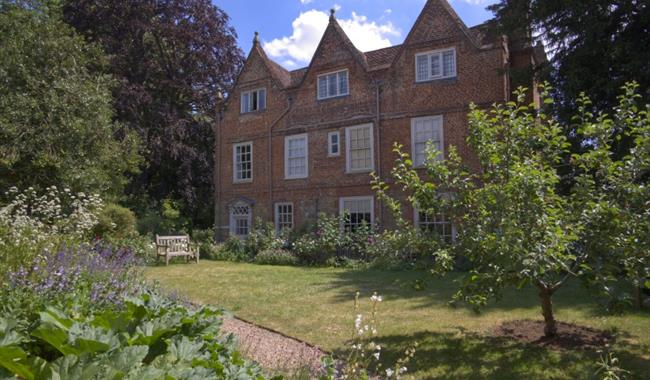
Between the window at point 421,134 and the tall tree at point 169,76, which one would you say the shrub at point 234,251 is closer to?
the tall tree at point 169,76

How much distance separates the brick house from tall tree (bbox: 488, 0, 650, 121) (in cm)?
222

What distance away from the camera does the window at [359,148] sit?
66.9ft

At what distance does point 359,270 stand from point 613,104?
30.1 feet

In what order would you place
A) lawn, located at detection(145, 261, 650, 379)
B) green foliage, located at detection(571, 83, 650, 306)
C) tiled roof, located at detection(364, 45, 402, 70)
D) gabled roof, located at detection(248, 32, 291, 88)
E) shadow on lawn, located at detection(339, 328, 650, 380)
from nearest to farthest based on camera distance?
green foliage, located at detection(571, 83, 650, 306) → shadow on lawn, located at detection(339, 328, 650, 380) → lawn, located at detection(145, 261, 650, 379) → tiled roof, located at detection(364, 45, 402, 70) → gabled roof, located at detection(248, 32, 291, 88)

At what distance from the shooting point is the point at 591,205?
562 cm

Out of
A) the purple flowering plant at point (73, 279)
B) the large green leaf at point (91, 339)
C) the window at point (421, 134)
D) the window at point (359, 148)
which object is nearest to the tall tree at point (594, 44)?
the window at point (421, 134)

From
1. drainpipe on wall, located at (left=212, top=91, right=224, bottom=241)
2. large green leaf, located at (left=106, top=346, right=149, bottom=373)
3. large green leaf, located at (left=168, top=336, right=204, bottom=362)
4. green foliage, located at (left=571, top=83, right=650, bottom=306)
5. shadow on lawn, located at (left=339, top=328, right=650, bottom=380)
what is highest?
drainpipe on wall, located at (left=212, top=91, right=224, bottom=241)

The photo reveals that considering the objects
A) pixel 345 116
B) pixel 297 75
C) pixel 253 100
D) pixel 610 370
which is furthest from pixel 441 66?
pixel 610 370

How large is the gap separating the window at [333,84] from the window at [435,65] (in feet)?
11.0

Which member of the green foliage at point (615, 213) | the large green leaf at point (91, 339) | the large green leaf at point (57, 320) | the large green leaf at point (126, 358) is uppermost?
the green foliage at point (615, 213)

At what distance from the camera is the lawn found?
5805 mm

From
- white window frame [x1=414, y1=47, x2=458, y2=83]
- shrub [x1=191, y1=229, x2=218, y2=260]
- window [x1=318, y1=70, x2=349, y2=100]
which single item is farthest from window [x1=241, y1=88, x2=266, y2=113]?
white window frame [x1=414, y1=47, x2=458, y2=83]

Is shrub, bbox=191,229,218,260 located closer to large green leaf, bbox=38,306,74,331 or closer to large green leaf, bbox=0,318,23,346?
large green leaf, bbox=38,306,74,331

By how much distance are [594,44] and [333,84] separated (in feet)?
35.4
